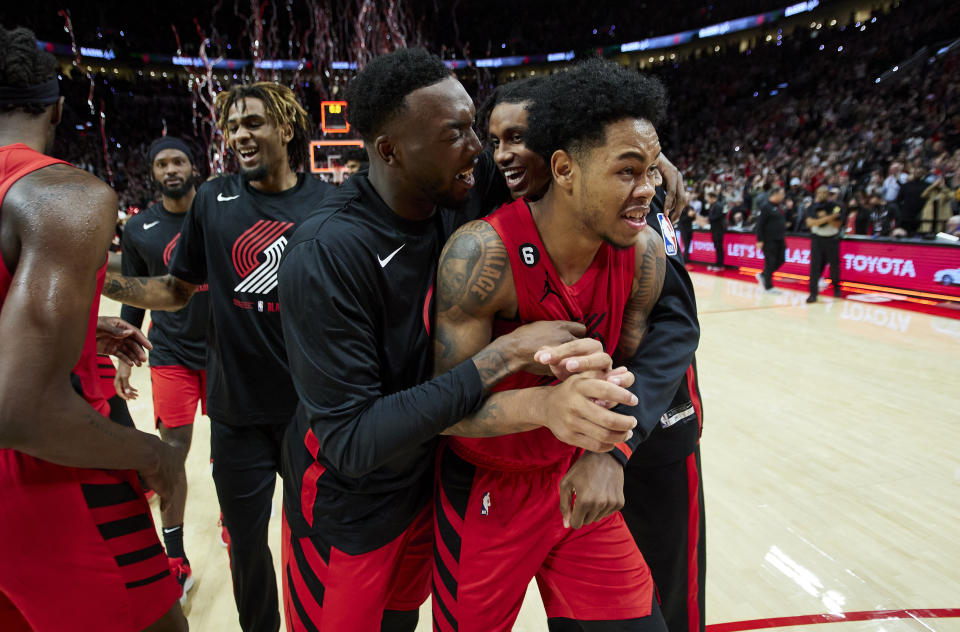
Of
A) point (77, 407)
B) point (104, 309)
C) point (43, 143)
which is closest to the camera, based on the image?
point (77, 407)

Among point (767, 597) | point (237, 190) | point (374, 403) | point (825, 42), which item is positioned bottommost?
point (767, 597)

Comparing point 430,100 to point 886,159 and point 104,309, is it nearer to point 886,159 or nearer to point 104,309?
point 104,309

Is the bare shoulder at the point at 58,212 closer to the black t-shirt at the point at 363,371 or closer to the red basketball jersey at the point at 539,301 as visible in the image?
the black t-shirt at the point at 363,371

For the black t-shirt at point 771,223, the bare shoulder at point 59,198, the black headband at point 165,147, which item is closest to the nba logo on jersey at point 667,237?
the bare shoulder at point 59,198

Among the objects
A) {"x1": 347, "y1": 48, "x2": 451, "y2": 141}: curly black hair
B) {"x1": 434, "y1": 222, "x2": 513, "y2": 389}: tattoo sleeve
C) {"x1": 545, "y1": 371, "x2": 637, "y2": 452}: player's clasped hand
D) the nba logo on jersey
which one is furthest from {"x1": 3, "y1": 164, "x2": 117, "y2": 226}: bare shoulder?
the nba logo on jersey

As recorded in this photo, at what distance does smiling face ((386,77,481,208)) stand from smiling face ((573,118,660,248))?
1.02 ft

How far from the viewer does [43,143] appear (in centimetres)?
137

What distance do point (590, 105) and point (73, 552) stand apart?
155 cm

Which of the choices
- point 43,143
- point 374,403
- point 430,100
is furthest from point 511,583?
point 43,143

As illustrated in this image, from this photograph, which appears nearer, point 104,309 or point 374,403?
point 374,403

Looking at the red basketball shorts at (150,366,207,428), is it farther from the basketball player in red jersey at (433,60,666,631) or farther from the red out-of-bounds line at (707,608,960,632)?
the red out-of-bounds line at (707,608,960,632)

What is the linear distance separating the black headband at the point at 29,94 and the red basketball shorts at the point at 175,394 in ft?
6.53

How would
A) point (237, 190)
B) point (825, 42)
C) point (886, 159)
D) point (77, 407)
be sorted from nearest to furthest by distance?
point (77, 407) < point (237, 190) < point (886, 159) < point (825, 42)

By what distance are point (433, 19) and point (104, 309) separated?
2399cm
